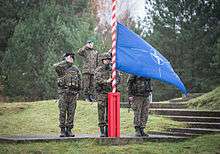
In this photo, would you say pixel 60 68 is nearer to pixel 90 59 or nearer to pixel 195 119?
pixel 195 119

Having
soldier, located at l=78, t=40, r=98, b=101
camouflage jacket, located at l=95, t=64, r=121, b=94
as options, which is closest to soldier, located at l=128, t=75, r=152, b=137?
camouflage jacket, located at l=95, t=64, r=121, b=94

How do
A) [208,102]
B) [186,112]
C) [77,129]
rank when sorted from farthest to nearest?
1. [208,102]
2. [186,112]
3. [77,129]

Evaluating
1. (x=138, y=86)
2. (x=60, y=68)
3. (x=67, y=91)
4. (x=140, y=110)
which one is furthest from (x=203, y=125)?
(x=60, y=68)

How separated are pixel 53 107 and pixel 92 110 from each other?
1806 mm

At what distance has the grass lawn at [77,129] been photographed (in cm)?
1088

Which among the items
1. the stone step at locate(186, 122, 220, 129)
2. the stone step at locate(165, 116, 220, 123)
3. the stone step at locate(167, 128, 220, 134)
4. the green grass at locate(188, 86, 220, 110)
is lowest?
the stone step at locate(167, 128, 220, 134)

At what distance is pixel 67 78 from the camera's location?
12.6 meters

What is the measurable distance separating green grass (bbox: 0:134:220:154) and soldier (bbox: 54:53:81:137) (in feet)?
3.42

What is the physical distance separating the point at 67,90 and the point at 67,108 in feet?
1.50

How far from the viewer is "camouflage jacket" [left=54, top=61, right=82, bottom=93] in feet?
41.3

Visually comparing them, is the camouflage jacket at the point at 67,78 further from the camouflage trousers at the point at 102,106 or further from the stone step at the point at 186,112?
the stone step at the point at 186,112

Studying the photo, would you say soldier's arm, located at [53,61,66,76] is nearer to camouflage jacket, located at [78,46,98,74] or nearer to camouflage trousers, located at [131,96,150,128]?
camouflage trousers, located at [131,96,150,128]

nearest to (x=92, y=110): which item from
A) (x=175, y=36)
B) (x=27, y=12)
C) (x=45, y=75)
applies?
(x=45, y=75)

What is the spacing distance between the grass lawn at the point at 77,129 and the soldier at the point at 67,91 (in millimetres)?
1018
